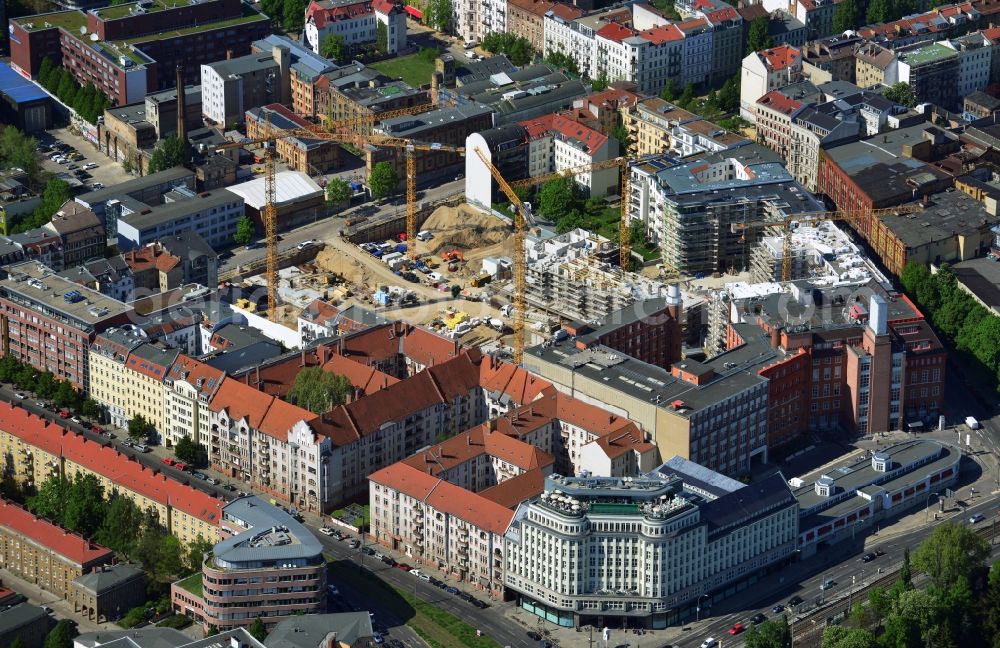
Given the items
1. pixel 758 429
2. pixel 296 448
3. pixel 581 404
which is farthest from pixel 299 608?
pixel 758 429

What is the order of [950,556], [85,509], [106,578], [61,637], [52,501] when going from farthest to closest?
1. [52,501]
2. [85,509]
3. [950,556]
4. [106,578]
5. [61,637]

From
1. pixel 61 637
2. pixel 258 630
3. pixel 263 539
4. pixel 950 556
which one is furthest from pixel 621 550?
pixel 61 637

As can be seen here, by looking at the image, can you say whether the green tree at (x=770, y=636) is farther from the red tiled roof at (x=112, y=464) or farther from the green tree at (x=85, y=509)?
the green tree at (x=85, y=509)

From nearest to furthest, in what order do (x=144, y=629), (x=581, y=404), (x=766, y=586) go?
(x=144, y=629), (x=766, y=586), (x=581, y=404)

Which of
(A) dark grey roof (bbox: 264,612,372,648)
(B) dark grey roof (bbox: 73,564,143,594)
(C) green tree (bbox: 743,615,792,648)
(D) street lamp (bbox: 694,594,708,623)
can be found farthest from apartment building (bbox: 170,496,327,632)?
(C) green tree (bbox: 743,615,792,648)

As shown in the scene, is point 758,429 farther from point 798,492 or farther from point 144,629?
point 144,629

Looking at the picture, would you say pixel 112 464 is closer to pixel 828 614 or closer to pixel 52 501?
pixel 52 501
